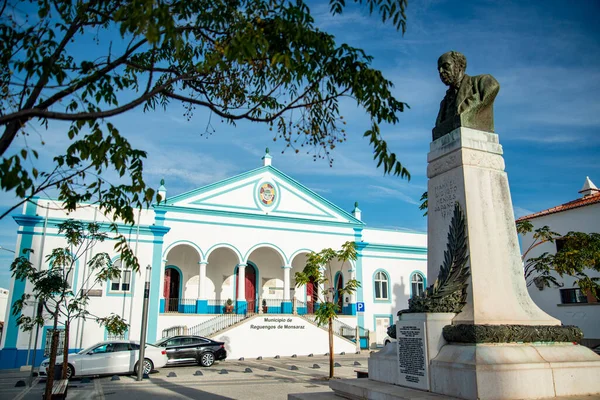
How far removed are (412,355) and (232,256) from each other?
2157 centimetres

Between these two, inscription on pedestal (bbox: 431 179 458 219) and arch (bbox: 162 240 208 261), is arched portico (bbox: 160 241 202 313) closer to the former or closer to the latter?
arch (bbox: 162 240 208 261)

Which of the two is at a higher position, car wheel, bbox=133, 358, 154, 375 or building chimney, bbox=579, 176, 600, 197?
building chimney, bbox=579, 176, 600, 197

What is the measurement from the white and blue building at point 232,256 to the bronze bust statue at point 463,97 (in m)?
16.5

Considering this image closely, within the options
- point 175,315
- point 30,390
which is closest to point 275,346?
point 175,315

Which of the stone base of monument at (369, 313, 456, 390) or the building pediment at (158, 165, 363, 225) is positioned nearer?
the stone base of monument at (369, 313, 456, 390)

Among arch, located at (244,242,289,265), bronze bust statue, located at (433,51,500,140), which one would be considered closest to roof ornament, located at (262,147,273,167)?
arch, located at (244,242,289,265)

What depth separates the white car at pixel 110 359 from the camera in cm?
1473

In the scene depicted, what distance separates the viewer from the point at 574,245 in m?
15.6

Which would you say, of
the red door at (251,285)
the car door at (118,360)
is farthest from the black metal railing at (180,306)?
the car door at (118,360)

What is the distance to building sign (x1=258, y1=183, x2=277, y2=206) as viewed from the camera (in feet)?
85.6

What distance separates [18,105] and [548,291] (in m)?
24.6

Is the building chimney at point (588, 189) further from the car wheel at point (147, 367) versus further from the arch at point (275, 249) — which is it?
the car wheel at point (147, 367)

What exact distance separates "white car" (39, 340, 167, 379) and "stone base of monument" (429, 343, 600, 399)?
1232 centimetres

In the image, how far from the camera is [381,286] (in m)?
28.4
